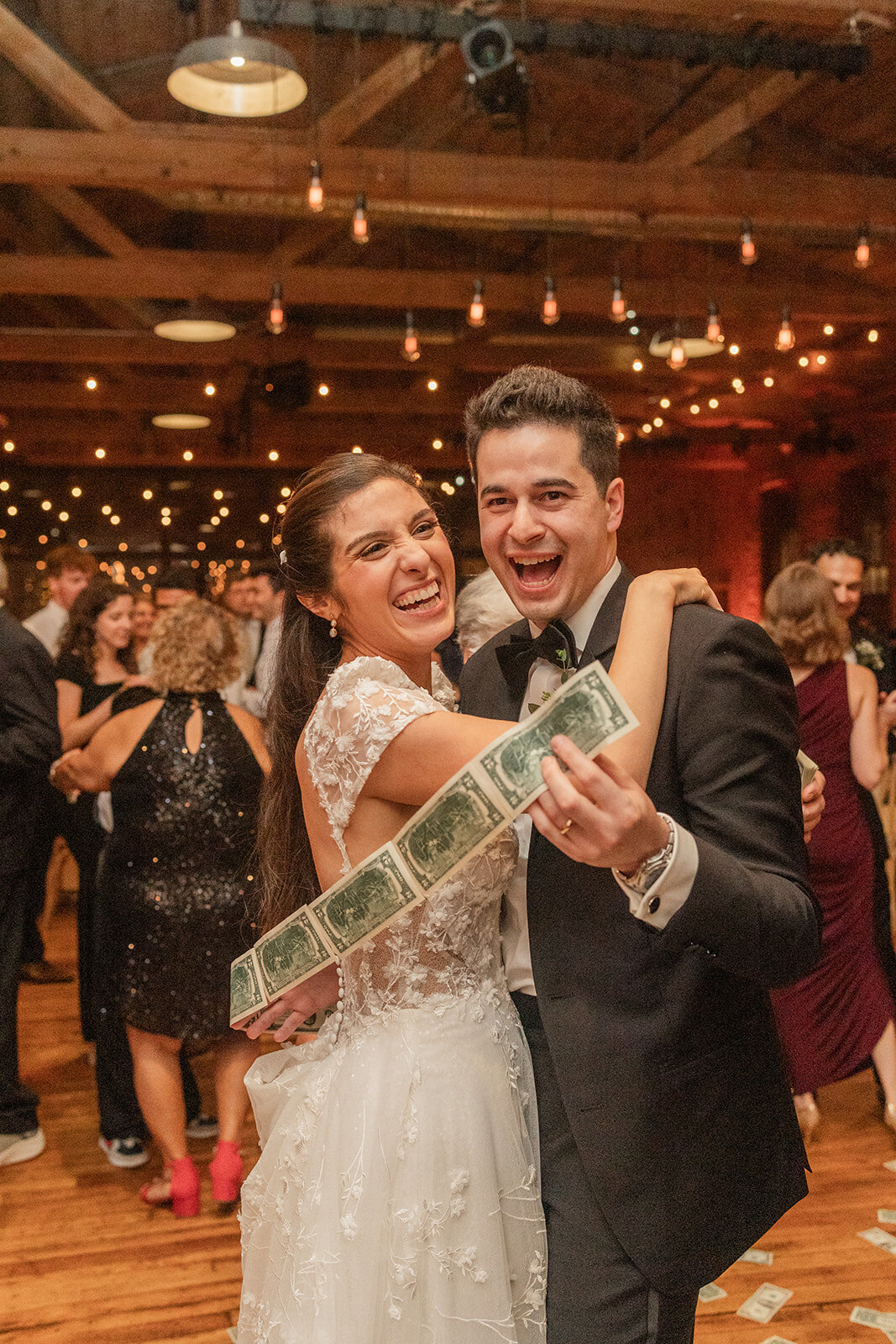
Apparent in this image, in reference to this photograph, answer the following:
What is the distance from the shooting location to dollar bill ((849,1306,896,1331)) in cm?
285

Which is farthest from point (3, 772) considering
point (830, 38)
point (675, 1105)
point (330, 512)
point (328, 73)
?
point (830, 38)

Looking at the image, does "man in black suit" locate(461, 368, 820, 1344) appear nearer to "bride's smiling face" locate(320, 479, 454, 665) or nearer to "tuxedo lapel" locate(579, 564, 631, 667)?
"tuxedo lapel" locate(579, 564, 631, 667)

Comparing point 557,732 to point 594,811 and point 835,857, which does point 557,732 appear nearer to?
point 594,811

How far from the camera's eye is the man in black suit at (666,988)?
141 cm

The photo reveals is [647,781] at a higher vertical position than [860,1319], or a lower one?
higher

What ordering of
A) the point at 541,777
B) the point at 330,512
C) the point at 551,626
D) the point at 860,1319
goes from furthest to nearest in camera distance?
the point at 860,1319 < the point at 330,512 < the point at 551,626 < the point at 541,777

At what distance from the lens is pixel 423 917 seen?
5.63ft

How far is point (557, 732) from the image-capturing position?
122 cm

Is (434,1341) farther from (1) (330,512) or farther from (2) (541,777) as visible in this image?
(1) (330,512)

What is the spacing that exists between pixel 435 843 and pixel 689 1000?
1.32ft

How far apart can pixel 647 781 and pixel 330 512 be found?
703 millimetres

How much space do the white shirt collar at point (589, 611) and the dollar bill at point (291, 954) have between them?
57 cm

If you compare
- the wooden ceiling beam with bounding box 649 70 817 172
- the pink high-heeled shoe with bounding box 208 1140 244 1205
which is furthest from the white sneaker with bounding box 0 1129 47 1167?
the wooden ceiling beam with bounding box 649 70 817 172

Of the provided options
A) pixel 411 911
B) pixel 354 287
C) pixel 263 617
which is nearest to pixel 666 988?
pixel 411 911
